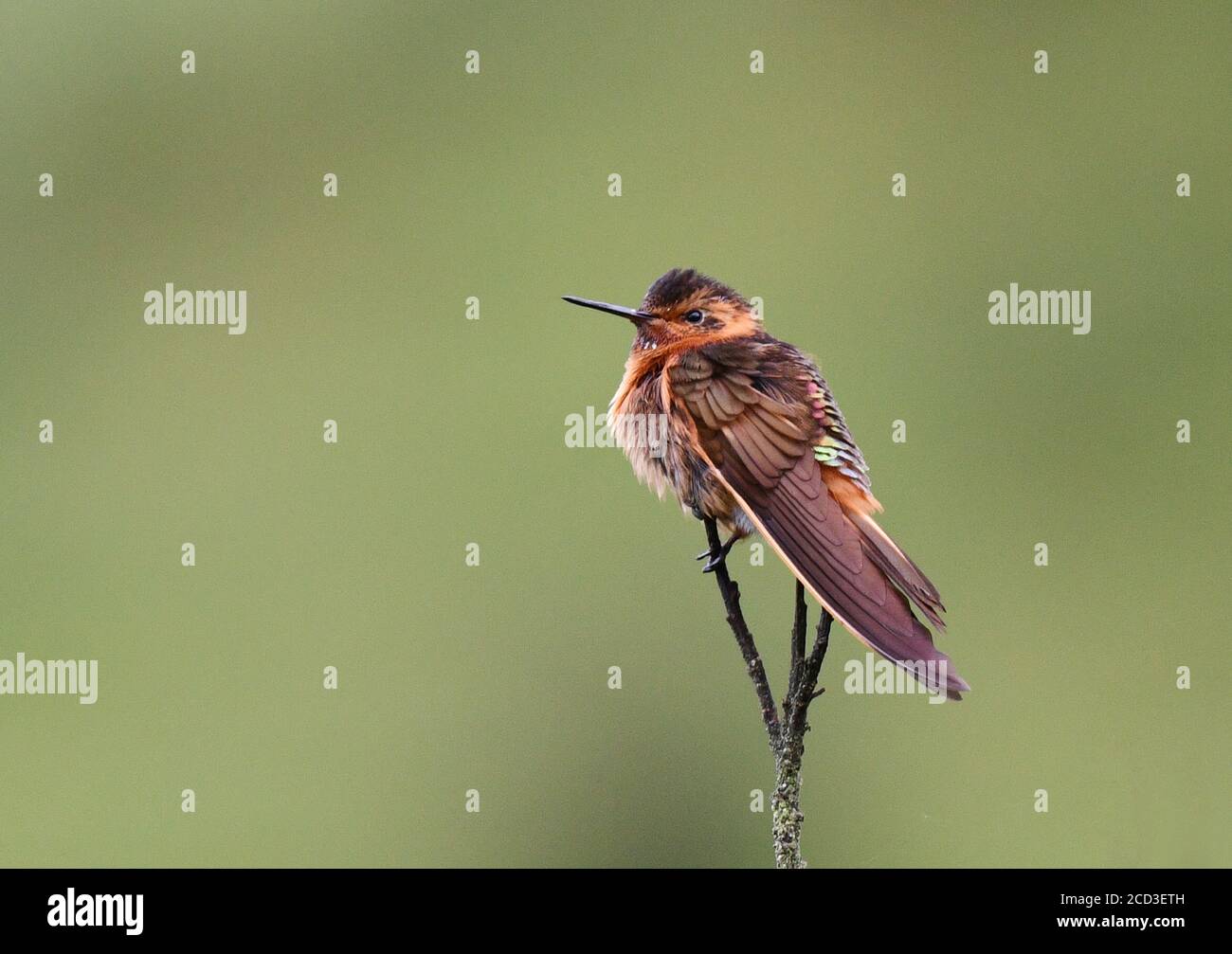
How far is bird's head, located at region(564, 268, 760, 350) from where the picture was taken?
819 cm

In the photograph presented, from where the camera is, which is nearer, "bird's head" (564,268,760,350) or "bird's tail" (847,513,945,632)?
"bird's tail" (847,513,945,632)

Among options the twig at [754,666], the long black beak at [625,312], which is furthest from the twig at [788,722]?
the long black beak at [625,312]

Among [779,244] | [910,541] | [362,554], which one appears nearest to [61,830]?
[362,554]

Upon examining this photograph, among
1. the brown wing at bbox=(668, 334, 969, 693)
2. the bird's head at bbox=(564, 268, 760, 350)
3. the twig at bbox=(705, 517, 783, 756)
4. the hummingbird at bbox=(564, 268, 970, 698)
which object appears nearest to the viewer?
the twig at bbox=(705, 517, 783, 756)

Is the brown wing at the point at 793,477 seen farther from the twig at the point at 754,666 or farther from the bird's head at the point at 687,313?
the twig at the point at 754,666

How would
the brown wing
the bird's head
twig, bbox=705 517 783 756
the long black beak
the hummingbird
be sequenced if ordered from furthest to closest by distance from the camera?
the bird's head
the long black beak
the hummingbird
the brown wing
twig, bbox=705 517 783 756

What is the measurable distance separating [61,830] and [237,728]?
208cm

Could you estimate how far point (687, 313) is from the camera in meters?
8.20

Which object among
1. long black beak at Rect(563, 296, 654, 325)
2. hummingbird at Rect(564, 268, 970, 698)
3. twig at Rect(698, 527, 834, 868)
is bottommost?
twig at Rect(698, 527, 834, 868)

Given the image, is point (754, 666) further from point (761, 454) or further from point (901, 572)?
point (761, 454)

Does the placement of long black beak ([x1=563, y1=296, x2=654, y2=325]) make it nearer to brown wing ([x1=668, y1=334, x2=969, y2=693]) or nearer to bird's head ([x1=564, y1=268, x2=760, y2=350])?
bird's head ([x1=564, y1=268, x2=760, y2=350])

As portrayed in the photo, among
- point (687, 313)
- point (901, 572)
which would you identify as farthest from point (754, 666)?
point (687, 313)

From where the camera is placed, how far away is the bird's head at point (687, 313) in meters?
8.19

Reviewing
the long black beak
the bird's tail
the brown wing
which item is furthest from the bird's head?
the bird's tail
